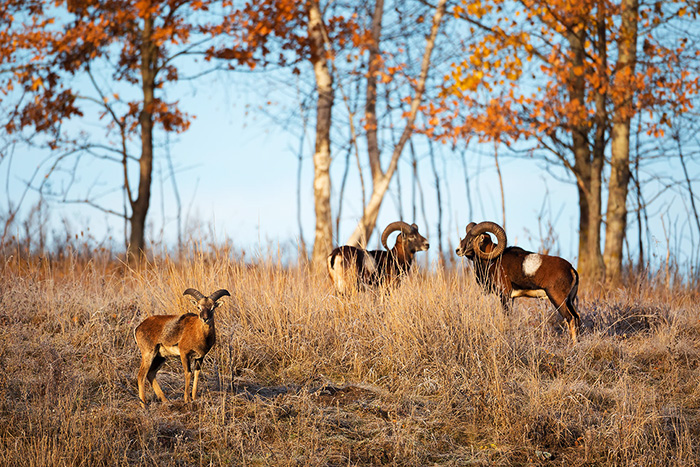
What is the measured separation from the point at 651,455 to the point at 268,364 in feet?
11.8

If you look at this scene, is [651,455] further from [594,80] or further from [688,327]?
[594,80]

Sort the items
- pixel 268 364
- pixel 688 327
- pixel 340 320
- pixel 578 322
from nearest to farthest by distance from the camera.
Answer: pixel 268 364 → pixel 340 320 → pixel 578 322 → pixel 688 327

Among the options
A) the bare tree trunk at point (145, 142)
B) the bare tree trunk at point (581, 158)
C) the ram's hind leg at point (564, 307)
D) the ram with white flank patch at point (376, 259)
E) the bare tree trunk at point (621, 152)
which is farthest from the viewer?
the bare tree trunk at point (145, 142)

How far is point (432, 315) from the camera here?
723 cm

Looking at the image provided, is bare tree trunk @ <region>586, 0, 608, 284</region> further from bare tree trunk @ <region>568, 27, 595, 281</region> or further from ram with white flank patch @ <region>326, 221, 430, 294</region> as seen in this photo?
ram with white flank patch @ <region>326, 221, 430, 294</region>

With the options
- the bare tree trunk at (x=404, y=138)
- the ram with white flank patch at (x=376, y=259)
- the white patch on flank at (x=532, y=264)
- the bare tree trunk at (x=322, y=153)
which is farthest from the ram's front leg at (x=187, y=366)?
the bare tree trunk at (x=404, y=138)

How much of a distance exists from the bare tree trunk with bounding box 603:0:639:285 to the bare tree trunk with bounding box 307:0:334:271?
6070mm

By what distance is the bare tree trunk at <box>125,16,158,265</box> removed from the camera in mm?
15836

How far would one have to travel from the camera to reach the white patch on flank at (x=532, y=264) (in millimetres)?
8445

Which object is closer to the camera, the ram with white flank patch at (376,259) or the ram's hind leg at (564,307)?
the ram's hind leg at (564,307)

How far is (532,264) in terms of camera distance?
8.48 metres

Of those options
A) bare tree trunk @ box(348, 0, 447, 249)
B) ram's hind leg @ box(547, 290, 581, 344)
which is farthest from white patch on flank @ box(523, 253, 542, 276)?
bare tree trunk @ box(348, 0, 447, 249)

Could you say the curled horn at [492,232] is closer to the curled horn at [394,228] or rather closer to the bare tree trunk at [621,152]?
the curled horn at [394,228]

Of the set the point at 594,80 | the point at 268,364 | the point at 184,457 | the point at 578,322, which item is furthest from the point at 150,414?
the point at 594,80
